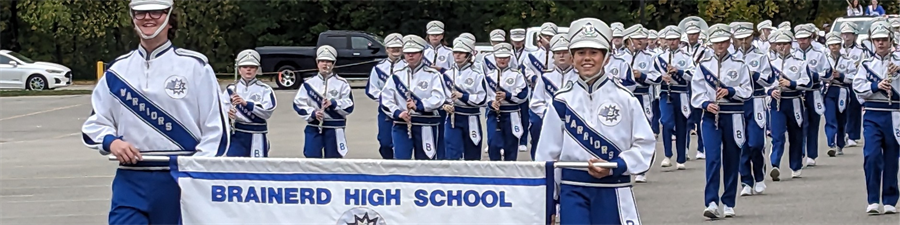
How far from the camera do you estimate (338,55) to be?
134 feet

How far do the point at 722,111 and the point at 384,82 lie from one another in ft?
16.0

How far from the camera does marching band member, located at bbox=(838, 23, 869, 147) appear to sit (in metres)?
19.2

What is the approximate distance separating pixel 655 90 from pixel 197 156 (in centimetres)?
1312

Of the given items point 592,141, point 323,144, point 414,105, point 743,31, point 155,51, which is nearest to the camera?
point 155,51

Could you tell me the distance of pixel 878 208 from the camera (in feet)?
41.8

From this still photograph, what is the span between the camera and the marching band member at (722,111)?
12.5 metres

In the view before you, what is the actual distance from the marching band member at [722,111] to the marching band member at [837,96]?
19.4 ft

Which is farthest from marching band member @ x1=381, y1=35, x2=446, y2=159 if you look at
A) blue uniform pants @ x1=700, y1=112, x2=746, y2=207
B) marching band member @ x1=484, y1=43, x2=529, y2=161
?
blue uniform pants @ x1=700, y1=112, x2=746, y2=207

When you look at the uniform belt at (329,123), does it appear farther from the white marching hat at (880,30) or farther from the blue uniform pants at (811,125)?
the blue uniform pants at (811,125)

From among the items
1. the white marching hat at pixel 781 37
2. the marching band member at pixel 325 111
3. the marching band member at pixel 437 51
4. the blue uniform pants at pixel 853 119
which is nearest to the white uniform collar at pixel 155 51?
the marching band member at pixel 325 111

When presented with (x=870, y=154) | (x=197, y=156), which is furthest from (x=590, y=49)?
(x=870, y=154)

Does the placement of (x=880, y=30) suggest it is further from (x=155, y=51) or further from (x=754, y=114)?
(x=155, y=51)

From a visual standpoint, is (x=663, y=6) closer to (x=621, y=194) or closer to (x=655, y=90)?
(x=655, y=90)

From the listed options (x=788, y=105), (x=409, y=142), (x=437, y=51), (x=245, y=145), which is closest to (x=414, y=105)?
(x=409, y=142)
